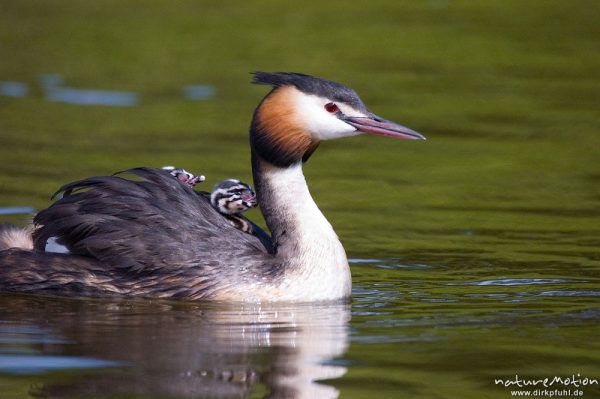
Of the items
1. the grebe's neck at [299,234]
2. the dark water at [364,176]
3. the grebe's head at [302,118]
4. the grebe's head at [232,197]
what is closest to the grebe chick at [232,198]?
the grebe's head at [232,197]

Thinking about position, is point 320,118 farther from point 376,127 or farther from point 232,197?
point 232,197

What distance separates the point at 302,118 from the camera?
962cm

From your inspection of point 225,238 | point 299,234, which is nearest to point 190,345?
point 225,238

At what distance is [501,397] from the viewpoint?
736 cm

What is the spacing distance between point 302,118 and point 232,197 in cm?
85

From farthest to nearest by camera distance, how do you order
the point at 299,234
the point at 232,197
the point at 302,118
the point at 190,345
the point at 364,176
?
the point at 364,176 → the point at 232,197 → the point at 299,234 → the point at 302,118 → the point at 190,345

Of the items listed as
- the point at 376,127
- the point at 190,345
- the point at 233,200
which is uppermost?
the point at 376,127

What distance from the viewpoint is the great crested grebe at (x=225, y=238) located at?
31.3 ft

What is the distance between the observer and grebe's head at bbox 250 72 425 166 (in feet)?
31.6

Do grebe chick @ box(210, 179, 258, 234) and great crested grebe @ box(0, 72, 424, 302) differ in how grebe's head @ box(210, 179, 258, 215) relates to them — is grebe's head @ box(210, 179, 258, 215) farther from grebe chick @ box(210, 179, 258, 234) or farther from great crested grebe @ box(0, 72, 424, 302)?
great crested grebe @ box(0, 72, 424, 302)

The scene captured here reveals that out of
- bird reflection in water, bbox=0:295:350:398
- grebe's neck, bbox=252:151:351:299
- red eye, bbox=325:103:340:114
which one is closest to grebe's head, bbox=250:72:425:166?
red eye, bbox=325:103:340:114

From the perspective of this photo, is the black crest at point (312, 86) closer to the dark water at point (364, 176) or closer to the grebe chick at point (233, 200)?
the grebe chick at point (233, 200)

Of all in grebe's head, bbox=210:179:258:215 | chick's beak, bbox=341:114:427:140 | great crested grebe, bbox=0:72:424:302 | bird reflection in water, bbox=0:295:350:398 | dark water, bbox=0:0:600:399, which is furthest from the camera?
grebe's head, bbox=210:179:258:215

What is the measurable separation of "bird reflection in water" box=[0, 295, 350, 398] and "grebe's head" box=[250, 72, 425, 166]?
111cm
